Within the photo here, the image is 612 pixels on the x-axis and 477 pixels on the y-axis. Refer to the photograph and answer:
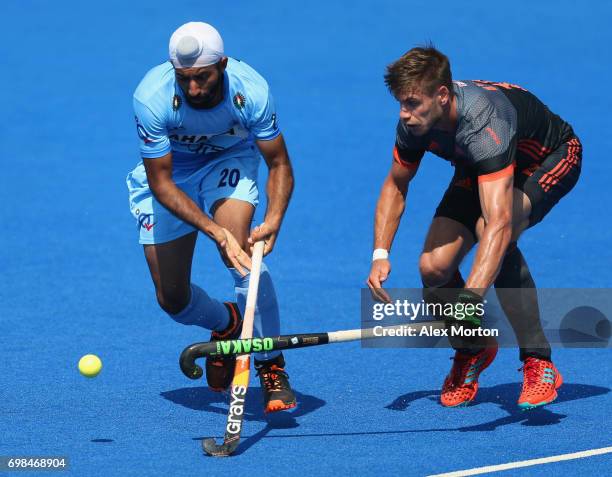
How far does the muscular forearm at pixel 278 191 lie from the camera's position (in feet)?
21.7

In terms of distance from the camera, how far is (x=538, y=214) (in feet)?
22.2

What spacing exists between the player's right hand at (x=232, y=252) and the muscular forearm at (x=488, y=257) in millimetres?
1184

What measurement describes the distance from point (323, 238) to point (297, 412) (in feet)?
13.4

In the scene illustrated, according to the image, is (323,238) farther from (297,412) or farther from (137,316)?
(297,412)

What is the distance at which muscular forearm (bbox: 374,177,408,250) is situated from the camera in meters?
6.75

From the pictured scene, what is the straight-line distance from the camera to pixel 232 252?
646 centimetres

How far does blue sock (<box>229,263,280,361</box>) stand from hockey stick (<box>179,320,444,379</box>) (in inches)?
20.6

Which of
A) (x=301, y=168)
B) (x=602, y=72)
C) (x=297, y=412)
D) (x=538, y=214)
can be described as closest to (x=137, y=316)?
(x=297, y=412)

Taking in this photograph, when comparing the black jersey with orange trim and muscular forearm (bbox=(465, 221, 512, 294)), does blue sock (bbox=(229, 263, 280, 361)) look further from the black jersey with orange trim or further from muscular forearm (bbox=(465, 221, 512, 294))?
muscular forearm (bbox=(465, 221, 512, 294))

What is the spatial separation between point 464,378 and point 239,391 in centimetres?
147

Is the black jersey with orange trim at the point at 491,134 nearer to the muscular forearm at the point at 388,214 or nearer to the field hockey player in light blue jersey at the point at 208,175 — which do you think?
the muscular forearm at the point at 388,214

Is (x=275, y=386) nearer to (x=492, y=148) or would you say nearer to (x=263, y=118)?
(x=263, y=118)

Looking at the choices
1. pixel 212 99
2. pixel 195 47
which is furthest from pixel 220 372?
pixel 195 47

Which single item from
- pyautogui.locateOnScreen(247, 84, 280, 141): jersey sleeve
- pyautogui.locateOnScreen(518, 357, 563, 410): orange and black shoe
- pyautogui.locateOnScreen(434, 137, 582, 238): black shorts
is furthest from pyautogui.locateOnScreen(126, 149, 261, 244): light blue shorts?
pyautogui.locateOnScreen(518, 357, 563, 410): orange and black shoe
